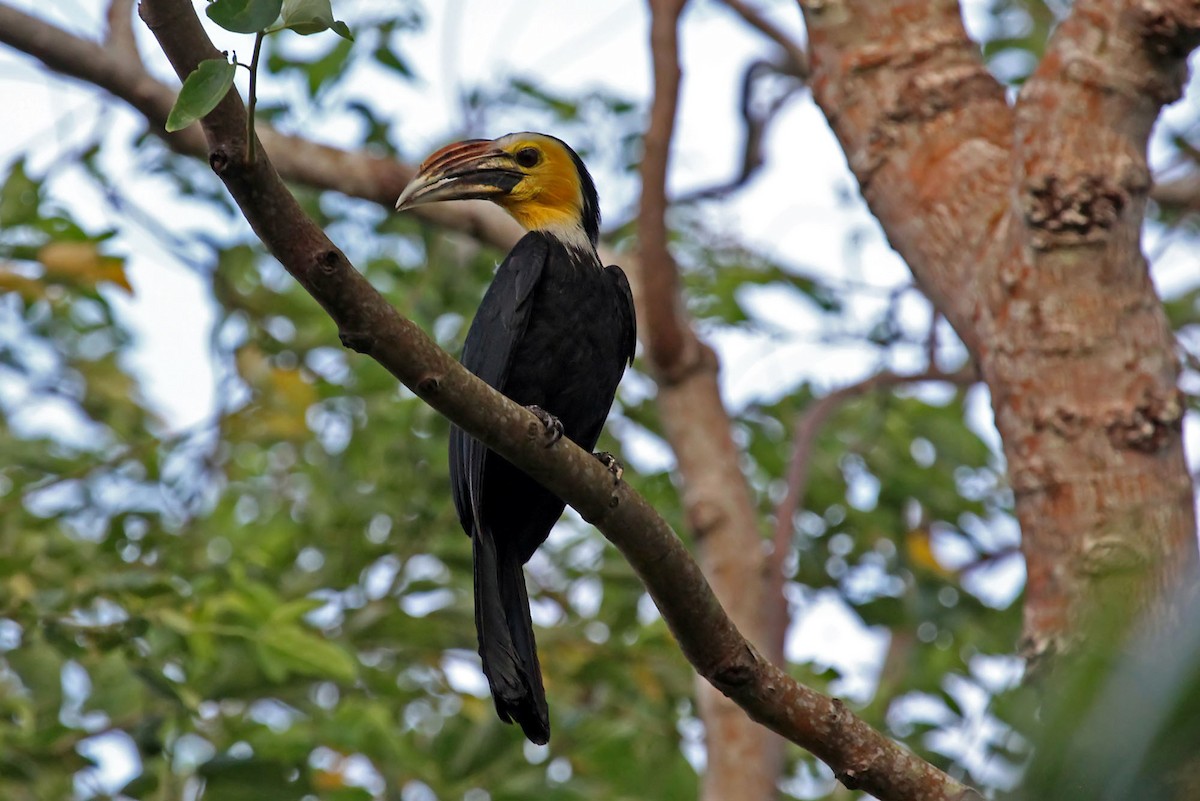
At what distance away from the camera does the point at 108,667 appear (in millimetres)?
3014

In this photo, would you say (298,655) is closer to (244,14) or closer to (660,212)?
(660,212)

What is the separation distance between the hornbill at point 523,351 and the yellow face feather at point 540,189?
0.07ft

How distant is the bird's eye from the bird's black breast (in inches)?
16.5

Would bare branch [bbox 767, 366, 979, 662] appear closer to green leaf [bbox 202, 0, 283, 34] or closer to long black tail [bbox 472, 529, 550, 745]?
long black tail [bbox 472, 529, 550, 745]

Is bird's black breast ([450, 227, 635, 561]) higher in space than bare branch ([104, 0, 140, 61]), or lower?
lower

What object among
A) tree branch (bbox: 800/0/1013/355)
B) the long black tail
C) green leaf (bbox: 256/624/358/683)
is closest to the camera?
the long black tail

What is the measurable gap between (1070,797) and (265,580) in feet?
11.6

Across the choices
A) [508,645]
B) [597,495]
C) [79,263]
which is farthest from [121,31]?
[597,495]

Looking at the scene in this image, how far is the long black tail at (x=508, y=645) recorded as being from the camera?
2.49 m

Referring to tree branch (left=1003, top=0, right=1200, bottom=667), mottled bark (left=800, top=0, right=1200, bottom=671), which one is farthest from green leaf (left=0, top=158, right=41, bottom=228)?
tree branch (left=1003, top=0, right=1200, bottom=667)

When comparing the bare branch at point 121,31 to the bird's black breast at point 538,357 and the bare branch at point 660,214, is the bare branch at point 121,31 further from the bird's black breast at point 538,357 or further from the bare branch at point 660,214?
the bare branch at point 660,214

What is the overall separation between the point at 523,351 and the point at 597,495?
1.27 m

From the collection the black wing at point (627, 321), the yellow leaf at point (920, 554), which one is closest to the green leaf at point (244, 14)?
the black wing at point (627, 321)

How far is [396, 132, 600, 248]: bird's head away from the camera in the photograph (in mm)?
3443
